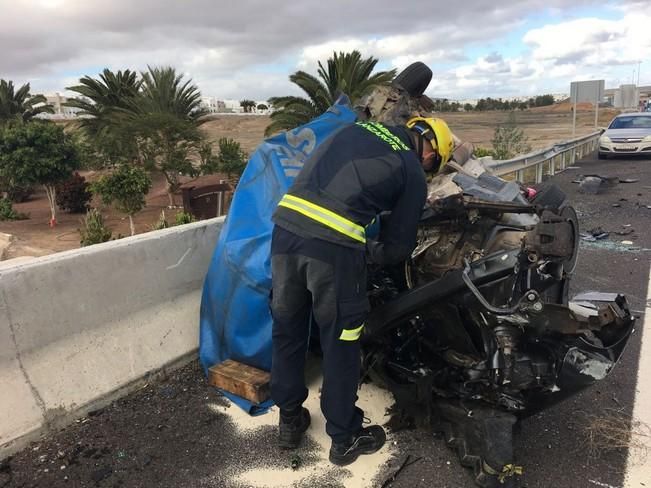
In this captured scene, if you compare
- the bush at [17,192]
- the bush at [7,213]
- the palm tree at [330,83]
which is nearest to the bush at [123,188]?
the palm tree at [330,83]

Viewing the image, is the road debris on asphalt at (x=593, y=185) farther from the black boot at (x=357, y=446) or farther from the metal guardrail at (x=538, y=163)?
the black boot at (x=357, y=446)

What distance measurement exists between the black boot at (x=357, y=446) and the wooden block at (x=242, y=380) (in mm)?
589

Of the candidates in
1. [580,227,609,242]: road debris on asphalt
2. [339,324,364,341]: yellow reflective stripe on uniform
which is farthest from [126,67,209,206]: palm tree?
[339,324,364,341]: yellow reflective stripe on uniform

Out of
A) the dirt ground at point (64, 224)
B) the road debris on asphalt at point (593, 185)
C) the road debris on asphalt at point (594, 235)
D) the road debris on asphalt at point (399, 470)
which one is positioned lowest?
the dirt ground at point (64, 224)

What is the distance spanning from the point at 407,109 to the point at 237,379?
229cm

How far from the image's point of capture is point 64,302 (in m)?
2.96

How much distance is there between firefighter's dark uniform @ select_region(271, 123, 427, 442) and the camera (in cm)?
260

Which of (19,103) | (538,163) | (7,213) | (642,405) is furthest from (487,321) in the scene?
(19,103)

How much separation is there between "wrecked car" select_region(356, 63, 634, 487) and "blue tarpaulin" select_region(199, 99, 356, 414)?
27.4 inches

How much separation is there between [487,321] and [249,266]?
1.50 meters

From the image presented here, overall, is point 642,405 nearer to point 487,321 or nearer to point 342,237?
point 487,321

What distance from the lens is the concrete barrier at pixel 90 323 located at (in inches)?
108

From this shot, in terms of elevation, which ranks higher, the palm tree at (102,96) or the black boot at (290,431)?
the palm tree at (102,96)

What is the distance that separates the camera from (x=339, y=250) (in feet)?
8.48
